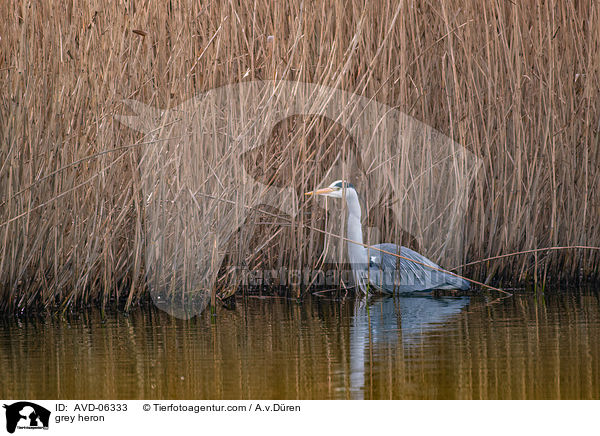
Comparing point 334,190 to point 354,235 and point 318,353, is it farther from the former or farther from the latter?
point 318,353

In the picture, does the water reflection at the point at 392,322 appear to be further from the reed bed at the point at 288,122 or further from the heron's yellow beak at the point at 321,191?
the heron's yellow beak at the point at 321,191

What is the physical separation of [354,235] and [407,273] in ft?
1.40

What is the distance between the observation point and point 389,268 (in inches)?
231

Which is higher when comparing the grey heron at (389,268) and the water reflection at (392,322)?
the grey heron at (389,268)

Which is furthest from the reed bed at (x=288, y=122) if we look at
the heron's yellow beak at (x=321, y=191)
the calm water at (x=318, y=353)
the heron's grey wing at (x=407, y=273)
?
the calm water at (x=318, y=353)

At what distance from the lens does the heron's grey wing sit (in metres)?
5.77

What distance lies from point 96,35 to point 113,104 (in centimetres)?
39

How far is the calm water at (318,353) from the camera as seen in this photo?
334cm

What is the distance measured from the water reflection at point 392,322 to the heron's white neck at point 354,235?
262 mm

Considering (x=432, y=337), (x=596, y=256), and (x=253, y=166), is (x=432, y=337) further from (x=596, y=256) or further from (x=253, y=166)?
(x=596, y=256)

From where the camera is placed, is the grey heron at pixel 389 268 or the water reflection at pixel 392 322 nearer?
the water reflection at pixel 392 322

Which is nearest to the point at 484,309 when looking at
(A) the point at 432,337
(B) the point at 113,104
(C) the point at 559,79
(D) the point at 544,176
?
(A) the point at 432,337

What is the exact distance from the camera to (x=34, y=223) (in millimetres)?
5008

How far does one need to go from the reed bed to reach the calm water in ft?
1.34
